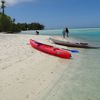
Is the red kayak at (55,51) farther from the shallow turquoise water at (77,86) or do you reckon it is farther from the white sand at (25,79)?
the shallow turquoise water at (77,86)

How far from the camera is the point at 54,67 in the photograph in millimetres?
9633

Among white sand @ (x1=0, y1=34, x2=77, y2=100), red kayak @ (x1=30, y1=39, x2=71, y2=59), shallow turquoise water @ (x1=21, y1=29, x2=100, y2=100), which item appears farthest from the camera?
red kayak @ (x1=30, y1=39, x2=71, y2=59)

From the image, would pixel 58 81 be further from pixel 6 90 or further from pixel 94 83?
pixel 6 90

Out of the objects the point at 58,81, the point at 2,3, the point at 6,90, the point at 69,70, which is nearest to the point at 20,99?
the point at 6,90

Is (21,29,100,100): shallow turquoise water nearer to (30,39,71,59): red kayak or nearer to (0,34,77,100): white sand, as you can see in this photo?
(0,34,77,100): white sand

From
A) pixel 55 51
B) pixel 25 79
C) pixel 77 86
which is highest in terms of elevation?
pixel 55 51

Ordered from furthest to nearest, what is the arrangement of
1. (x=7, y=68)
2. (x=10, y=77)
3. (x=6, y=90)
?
(x=7, y=68)
(x=10, y=77)
(x=6, y=90)

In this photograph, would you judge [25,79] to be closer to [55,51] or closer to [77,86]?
[77,86]

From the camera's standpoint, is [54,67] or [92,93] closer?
[92,93]

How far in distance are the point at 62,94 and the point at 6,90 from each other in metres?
1.56

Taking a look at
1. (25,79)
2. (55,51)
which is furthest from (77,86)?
(55,51)

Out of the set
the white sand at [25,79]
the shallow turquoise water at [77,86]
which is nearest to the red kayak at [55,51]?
the white sand at [25,79]

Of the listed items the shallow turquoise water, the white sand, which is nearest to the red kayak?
the white sand

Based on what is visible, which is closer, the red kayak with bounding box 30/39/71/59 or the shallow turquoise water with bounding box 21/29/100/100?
the shallow turquoise water with bounding box 21/29/100/100
